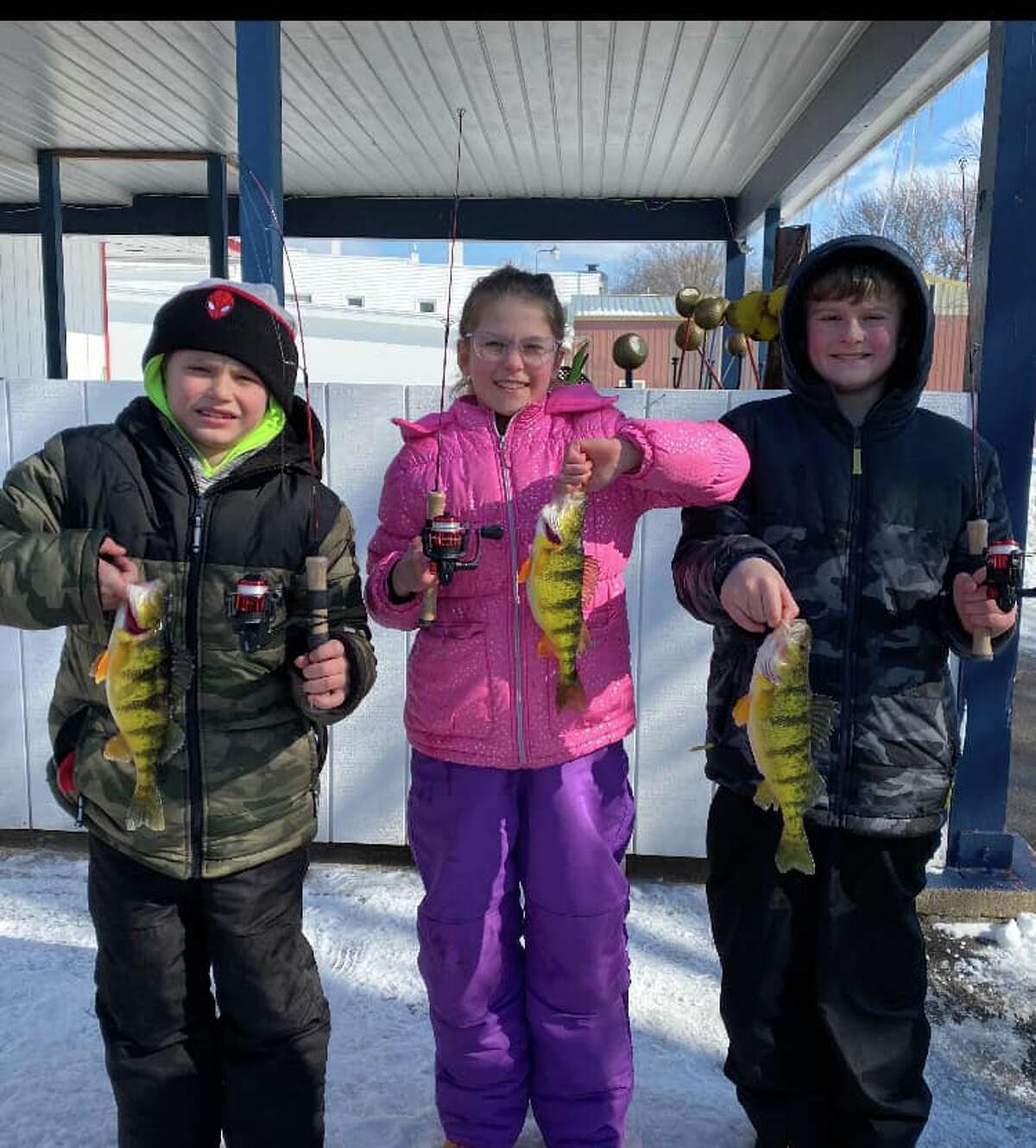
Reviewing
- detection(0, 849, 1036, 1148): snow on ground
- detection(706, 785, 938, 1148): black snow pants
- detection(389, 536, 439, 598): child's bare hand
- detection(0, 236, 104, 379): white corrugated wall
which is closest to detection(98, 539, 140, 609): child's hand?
detection(389, 536, 439, 598): child's bare hand

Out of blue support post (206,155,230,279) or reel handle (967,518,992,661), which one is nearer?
reel handle (967,518,992,661)

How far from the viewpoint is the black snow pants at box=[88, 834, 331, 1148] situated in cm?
216

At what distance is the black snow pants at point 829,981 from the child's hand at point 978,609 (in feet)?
1.86

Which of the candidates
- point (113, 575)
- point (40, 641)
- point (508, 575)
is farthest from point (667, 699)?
point (40, 641)

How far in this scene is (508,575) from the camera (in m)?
2.33

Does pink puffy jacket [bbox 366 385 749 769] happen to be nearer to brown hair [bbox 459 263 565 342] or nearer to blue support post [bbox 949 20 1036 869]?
brown hair [bbox 459 263 565 342]

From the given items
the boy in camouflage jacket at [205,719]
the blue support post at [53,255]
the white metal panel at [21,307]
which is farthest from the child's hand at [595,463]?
the white metal panel at [21,307]

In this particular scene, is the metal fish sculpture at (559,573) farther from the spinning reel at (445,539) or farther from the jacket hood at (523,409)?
the jacket hood at (523,409)

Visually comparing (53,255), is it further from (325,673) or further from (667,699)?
(325,673)

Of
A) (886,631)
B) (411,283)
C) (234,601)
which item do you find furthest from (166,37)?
(411,283)

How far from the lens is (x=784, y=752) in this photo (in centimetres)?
203

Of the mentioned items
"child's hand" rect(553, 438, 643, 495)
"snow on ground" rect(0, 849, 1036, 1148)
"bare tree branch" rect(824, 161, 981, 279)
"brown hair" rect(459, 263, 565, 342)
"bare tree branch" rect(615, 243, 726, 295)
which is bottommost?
"snow on ground" rect(0, 849, 1036, 1148)

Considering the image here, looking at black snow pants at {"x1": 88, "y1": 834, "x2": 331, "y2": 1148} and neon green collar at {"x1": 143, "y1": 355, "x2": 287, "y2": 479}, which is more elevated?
neon green collar at {"x1": 143, "y1": 355, "x2": 287, "y2": 479}

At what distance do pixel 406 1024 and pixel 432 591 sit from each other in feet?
5.84
